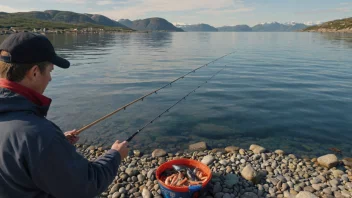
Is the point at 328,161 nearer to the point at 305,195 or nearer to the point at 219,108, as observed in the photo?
the point at 305,195

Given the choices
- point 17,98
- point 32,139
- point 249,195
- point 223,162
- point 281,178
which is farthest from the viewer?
point 223,162

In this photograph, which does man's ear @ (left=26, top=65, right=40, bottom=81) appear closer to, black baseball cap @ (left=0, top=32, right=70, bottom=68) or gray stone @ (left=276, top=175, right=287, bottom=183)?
black baseball cap @ (left=0, top=32, right=70, bottom=68)

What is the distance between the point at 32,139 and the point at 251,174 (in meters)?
5.96

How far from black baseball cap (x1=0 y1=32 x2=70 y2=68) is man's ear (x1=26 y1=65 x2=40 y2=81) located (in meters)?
0.07

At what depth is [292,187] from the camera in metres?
6.94

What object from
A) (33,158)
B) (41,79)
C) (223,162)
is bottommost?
(223,162)

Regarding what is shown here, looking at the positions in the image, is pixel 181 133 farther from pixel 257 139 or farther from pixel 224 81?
pixel 224 81

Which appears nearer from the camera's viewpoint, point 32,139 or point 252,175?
point 32,139

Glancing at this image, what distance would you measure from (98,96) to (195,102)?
5783 mm

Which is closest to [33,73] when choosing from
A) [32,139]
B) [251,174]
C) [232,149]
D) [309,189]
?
[32,139]

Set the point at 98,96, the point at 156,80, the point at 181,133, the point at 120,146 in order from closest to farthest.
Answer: the point at 120,146 → the point at 181,133 → the point at 98,96 → the point at 156,80

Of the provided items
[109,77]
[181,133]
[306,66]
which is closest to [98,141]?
[181,133]

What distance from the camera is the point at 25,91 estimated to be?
2527mm

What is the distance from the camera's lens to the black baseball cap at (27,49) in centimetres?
252
